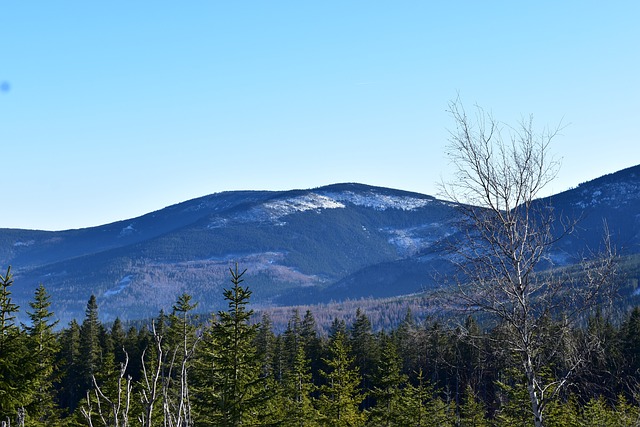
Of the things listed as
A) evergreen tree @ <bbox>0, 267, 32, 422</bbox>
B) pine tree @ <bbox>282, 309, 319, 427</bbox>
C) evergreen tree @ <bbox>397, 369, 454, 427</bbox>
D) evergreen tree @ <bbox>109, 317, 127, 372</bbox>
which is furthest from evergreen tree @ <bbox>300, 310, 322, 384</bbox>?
evergreen tree @ <bbox>0, 267, 32, 422</bbox>

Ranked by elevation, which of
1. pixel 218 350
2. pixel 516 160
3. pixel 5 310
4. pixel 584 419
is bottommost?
pixel 584 419

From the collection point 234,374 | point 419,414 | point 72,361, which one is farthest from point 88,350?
point 234,374

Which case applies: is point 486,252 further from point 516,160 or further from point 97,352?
point 97,352

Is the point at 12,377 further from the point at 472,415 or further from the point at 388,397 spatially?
the point at 472,415

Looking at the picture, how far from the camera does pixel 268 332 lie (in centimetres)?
7144

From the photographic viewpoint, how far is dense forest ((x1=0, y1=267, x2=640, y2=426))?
41.0ft

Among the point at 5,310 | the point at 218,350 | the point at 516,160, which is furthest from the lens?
the point at 218,350

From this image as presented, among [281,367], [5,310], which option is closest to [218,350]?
[5,310]

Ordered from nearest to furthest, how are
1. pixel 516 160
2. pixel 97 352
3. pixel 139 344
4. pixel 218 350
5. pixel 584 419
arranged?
pixel 516 160 → pixel 218 350 → pixel 584 419 → pixel 97 352 → pixel 139 344

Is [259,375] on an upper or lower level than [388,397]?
upper

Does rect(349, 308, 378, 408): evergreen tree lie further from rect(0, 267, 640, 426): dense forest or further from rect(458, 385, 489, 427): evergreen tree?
rect(458, 385, 489, 427): evergreen tree

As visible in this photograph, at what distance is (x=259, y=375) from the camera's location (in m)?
46.9

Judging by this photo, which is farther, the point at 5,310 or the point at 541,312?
the point at 5,310

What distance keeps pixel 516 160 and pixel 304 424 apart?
28.7 m
